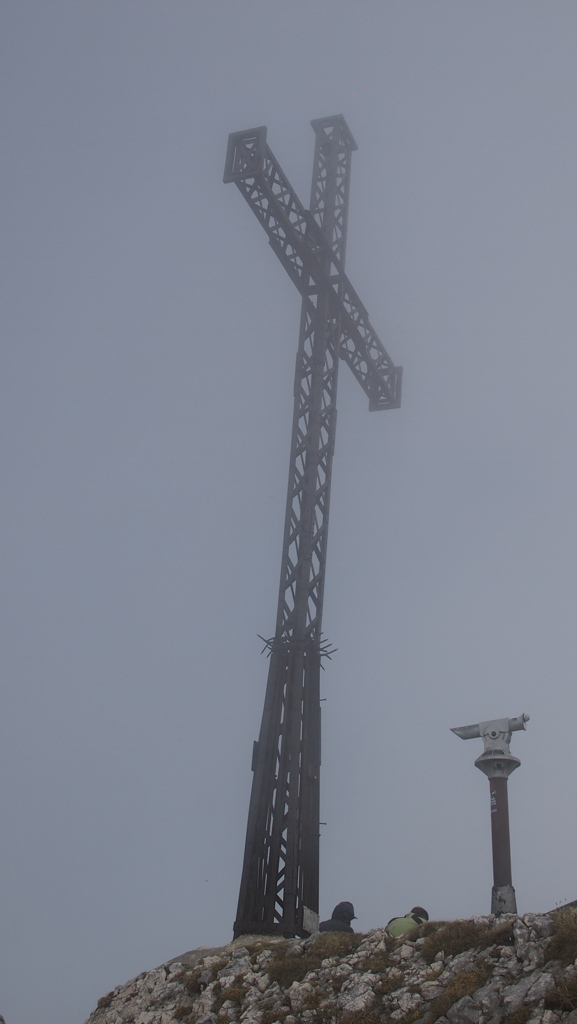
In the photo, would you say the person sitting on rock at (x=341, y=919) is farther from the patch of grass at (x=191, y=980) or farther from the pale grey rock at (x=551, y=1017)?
the pale grey rock at (x=551, y=1017)

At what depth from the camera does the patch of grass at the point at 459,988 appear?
31.4 feet

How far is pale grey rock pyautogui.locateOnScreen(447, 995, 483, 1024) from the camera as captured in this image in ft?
30.2

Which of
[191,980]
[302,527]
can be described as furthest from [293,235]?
[191,980]

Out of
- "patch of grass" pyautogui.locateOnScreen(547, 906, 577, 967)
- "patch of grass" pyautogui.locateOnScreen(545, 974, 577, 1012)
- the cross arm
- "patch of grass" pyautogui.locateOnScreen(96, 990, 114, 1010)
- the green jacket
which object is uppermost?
the cross arm

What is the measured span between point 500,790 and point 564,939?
2.17 m

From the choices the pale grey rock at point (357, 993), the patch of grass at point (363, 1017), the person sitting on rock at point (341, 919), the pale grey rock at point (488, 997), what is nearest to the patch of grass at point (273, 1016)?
the pale grey rock at point (357, 993)

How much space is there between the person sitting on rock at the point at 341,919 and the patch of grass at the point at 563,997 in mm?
4614

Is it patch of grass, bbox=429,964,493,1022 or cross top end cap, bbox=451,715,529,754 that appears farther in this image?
cross top end cap, bbox=451,715,529,754

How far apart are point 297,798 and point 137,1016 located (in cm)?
401

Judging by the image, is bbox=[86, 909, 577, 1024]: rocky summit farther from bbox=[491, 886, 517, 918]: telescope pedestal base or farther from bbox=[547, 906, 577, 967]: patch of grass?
bbox=[491, 886, 517, 918]: telescope pedestal base

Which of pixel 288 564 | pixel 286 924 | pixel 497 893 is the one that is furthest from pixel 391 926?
pixel 288 564

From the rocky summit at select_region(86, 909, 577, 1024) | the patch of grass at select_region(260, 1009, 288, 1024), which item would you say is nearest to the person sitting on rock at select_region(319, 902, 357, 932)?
the rocky summit at select_region(86, 909, 577, 1024)

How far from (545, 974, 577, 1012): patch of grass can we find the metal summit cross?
20.4 ft

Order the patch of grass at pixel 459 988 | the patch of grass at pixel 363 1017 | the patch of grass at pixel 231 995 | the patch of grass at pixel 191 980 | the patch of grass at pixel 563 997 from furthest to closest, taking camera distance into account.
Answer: the patch of grass at pixel 191 980 < the patch of grass at pixel 231 995 < the patch of grass at pixel 363 1017 < the patch of grass at pixel 459 988 < the patch of grass at pixel 563 997
